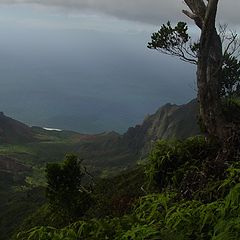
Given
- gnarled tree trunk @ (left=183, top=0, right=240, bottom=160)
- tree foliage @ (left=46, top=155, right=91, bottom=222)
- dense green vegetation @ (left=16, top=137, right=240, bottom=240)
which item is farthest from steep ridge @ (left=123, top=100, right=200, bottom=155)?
dense green vegetation @ (left=16, top=137, right=240, bottom=240)

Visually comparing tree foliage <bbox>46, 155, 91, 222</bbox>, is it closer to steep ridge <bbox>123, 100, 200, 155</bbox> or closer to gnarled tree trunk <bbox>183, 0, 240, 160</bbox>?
gnarled tree trunk <bbox>183, 0, 240, 160</bbox>

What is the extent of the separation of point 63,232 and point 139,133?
19379cm

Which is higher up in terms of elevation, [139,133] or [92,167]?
[139,133]

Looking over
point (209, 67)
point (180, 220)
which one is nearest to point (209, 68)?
point (209, 67)

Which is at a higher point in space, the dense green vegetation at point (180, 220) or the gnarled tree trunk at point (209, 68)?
the gnarled tree trunk at point (209, 68)

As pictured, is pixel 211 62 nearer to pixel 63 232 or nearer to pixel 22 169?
pixel 63 232

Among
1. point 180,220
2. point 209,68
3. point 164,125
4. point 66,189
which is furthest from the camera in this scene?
point 164,125

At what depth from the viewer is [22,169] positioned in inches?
6275

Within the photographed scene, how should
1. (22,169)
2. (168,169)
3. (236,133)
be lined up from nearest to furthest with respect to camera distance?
(236,133), (168,169), (22,169)

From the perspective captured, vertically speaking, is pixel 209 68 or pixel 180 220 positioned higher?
pixel 209 68

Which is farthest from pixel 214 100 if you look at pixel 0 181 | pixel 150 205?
pixel 0 181

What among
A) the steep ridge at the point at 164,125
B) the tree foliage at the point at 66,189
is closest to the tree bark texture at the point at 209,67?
the tree foliage at the point at 66,189

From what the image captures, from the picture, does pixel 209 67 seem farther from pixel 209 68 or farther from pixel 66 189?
pixel 66 189

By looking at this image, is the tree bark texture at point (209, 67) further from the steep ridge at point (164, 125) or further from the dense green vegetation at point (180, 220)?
the steep ridge at point (164, 125)
